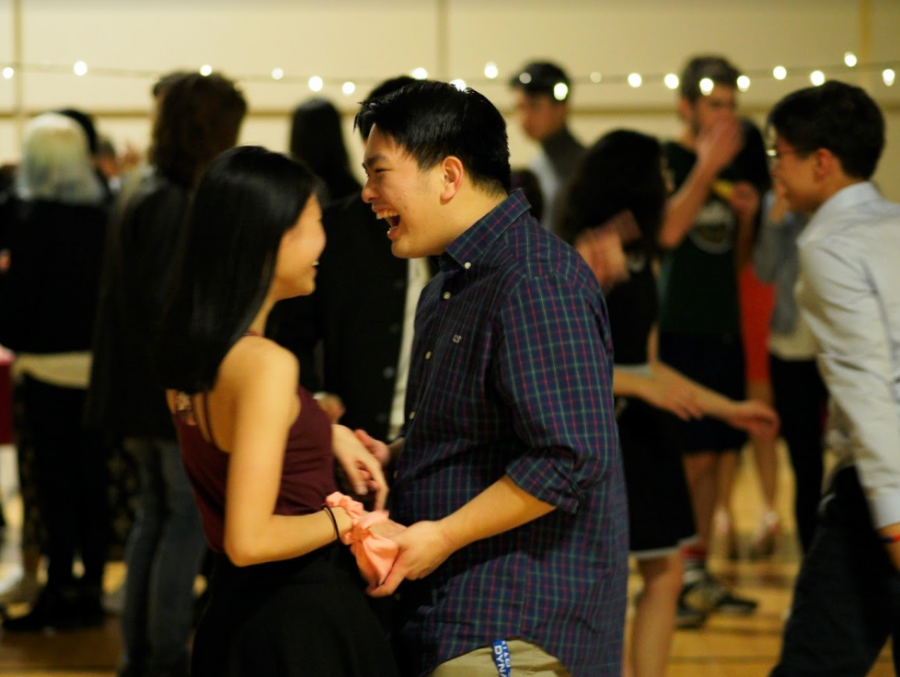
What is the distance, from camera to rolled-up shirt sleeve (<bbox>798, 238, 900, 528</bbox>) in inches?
80.0

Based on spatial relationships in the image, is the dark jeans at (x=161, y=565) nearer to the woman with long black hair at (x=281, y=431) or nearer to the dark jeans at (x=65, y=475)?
the dark jeans at (x=65, y=475)

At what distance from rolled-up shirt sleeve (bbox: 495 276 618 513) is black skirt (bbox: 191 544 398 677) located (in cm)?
36

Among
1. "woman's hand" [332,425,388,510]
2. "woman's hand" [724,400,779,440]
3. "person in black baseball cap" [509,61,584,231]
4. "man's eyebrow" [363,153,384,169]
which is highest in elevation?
"person in black baseball cap" [509,61,584,231]

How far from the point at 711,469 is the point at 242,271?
2.84 meters

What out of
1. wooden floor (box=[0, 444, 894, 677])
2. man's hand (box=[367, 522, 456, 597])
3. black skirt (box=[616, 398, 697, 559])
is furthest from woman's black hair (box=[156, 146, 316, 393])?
wooden floor (box=[0, 444, 894, 677])

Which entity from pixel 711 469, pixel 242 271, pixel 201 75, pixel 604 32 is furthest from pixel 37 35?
pixel 242 271

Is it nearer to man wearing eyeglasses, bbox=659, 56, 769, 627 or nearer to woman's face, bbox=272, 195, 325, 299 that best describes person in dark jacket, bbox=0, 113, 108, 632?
man wearing eyeglasses, bbox=659, 56, 769, 627

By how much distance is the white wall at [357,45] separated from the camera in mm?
6309

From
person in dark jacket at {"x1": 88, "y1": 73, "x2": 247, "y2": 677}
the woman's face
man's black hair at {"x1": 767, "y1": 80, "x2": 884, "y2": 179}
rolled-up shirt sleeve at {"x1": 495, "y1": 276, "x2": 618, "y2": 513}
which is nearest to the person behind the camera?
rolled-up shirt sleeve at {"x1": 495, "y1": 276, "x2": 618, "y2": 513}

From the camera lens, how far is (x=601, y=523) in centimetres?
166

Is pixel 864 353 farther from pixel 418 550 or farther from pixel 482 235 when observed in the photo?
pixel 418 550

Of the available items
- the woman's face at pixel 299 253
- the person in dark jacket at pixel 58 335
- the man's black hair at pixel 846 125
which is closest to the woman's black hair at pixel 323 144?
the person in dark jacket at pixel 58 335

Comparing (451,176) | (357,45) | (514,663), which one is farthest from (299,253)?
(357,45)

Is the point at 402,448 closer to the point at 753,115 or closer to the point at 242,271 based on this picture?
the point at 242,271
